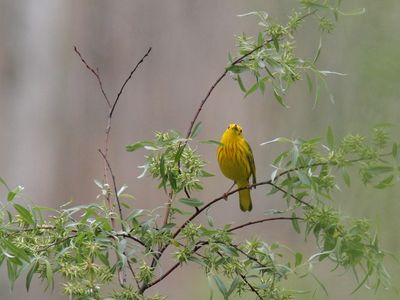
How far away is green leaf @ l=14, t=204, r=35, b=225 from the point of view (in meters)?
0.98

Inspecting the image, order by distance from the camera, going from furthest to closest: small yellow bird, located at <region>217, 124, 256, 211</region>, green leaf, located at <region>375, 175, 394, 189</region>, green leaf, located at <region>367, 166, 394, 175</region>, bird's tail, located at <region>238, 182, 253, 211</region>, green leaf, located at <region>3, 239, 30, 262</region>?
bird's tail, located at <region>238, 182, 253, 211</region>
small yellow bird, located at <region>217, 124, 256, 211</region>
green leaf, located at <region>3, 239, 30, 262</region>
green leaf, located at <region>367, 166, 394, 175</region>
green leaf, located at <region>375, 175, 394, 189</region>

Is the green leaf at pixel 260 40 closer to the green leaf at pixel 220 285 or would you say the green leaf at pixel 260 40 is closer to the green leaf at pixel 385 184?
the green leaf at pixel 220 285

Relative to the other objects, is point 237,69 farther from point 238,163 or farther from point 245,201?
point 245,201

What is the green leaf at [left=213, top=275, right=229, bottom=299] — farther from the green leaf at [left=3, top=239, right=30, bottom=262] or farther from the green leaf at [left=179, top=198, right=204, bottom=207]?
the green leaf at [left=3, top=239, right=30, bottom=262]

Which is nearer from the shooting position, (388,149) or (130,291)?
(388,149)

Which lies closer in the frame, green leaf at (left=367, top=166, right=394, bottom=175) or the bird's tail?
green leaf at (left=367, top=166, right=394, bottom=175)

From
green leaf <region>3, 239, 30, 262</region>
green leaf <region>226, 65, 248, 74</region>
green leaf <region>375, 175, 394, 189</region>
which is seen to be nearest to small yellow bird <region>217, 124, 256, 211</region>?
green leaf <region>226, 65, 248, 74</region>

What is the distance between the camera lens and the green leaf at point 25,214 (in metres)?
0.98

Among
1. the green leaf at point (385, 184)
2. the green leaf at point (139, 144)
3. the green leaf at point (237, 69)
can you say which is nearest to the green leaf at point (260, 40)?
the green leaf at point (237, 69)

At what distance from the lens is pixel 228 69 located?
1133 mm

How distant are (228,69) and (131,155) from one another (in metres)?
2.25

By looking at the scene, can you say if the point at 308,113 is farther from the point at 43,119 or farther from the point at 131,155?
the point at 43,119

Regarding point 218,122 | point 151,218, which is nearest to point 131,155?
point 218,122

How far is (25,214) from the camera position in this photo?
100 cm
